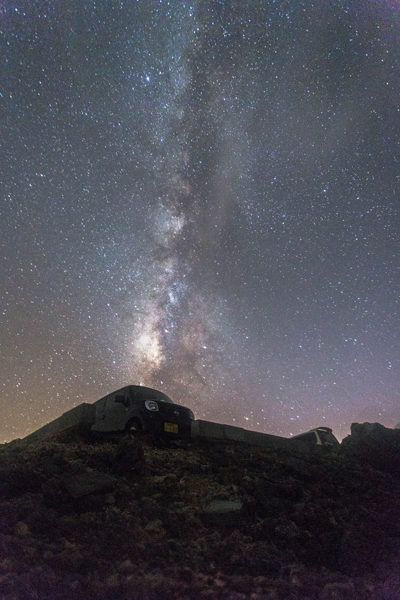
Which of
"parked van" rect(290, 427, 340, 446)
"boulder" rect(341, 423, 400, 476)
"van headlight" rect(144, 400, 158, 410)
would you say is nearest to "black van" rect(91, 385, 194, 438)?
"van headlight" rect(144, 400, 158, 410)

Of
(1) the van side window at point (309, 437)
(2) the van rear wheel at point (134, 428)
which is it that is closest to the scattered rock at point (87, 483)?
(2) the van rear wheel at point (134, 428)

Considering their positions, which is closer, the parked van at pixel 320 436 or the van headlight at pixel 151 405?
the van headlight at pixel 151 405

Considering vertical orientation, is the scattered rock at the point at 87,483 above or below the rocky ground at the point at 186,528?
above

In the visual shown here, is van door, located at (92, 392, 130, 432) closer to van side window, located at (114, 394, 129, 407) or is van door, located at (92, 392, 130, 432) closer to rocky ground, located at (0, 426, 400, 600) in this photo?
van side window, located at (114, 394, 129, 407)

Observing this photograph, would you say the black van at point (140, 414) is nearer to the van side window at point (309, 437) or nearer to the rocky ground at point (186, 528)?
the rocky ground at point (186, 528)

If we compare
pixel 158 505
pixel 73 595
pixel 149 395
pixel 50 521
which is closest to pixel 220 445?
pixel 149 395

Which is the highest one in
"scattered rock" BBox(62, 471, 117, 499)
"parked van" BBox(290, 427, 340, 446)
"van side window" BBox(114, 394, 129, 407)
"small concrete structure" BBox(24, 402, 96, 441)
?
"van side window" BBox(114, 394, 129, 407)

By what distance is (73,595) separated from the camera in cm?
310

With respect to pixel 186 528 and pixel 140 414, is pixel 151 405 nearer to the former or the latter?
pixel 140 414

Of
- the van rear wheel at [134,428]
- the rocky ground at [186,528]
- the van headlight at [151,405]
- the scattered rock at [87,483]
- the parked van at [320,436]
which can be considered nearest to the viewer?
the rocky ground at [186,528]

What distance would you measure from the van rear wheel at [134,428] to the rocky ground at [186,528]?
425 mm

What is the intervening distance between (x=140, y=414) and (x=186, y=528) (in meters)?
3.79

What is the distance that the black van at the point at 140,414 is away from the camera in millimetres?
8484

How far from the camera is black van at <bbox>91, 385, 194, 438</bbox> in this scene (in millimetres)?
8484
